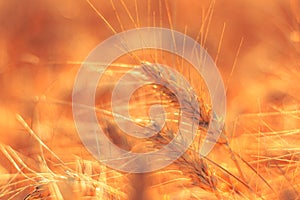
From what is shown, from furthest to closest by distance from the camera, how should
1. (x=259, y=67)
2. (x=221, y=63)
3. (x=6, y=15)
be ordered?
(x=6, y=15), (x=221, y=63), (x=259, y=67)

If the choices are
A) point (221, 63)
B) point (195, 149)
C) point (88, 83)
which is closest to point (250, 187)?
point (195, 149)

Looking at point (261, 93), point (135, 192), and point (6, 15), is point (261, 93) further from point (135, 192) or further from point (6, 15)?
point (6, 15)

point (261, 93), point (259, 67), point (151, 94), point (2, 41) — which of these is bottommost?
point (151, 94)

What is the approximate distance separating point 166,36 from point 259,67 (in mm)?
955

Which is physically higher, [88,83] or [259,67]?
[259,67]

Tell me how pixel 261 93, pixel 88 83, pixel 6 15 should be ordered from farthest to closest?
pixel 6 15 < pixel 261 93 < pixel 88 83

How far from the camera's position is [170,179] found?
1297 millimetres

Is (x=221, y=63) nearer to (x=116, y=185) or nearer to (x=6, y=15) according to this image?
(x=6, y=15)

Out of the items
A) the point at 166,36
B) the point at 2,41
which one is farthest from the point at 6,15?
the point at 166,36

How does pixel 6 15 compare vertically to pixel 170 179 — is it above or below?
above

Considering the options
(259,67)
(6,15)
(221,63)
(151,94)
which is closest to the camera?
(151,94)

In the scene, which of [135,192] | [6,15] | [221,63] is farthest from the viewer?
[6,15]

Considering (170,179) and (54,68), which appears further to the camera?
(54,68)

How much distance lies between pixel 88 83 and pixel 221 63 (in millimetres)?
1269
